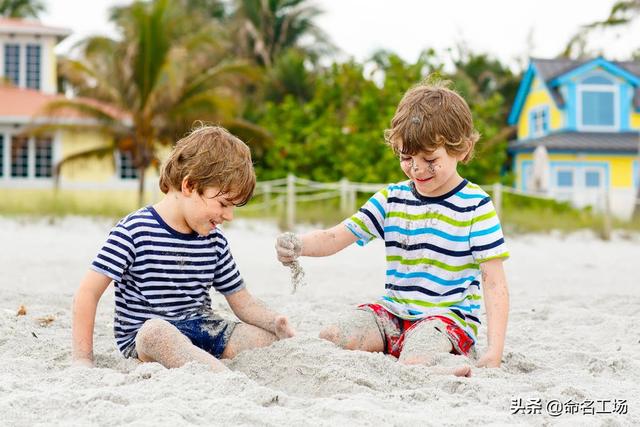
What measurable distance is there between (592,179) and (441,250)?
20.8 m

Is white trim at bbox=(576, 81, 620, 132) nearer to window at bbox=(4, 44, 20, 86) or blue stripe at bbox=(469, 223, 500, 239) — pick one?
window at bbox=(4, 44, 20, 86)

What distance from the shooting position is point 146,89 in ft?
50.9

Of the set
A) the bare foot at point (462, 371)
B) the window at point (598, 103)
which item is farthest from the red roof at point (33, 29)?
the bare foot at point (462, 371)

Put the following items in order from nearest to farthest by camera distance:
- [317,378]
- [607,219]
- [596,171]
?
[317,378] < [607,219] < [596,171]

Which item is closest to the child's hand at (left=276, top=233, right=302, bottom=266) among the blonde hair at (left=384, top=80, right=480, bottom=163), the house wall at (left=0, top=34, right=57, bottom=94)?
the blonde hair at (left=384, top=80, right=480, bottom=163)

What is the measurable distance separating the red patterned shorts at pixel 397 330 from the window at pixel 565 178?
65.8 ft

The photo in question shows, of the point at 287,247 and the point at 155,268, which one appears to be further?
the point at 287,247

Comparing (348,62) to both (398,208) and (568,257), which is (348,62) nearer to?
(568,257)

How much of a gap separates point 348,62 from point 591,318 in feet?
51.5

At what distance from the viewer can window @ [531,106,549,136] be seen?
2330 cm

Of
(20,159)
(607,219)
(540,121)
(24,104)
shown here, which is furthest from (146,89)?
(540,121)

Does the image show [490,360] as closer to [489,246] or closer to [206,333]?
[489,246]

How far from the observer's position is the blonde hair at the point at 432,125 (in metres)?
3.22

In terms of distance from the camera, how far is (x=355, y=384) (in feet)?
8.97
